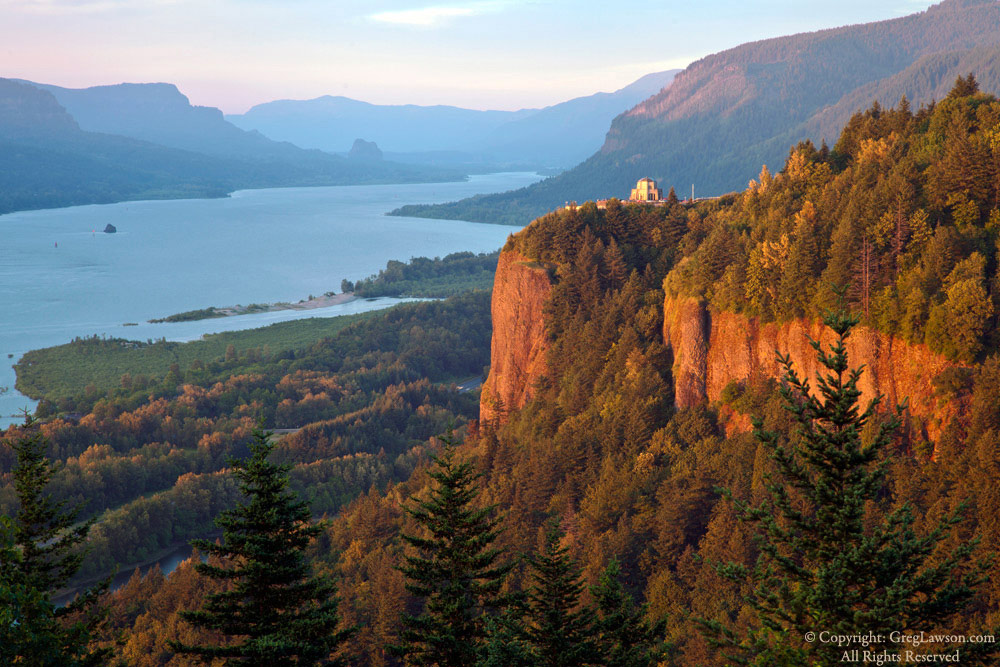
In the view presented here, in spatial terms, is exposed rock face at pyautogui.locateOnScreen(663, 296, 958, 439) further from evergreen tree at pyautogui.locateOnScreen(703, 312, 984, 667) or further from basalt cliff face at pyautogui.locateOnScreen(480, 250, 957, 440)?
evergreen tree at pyautogui.locateOnScreen(703, 312, 984, 667)

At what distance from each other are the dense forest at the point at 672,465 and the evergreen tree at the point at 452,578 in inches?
3.5

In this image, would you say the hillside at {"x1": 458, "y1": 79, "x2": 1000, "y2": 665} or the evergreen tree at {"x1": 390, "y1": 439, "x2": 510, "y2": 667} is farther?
the hillside at {"x1": 458, "y1": 79, "x2": 1000, "y2": 665}

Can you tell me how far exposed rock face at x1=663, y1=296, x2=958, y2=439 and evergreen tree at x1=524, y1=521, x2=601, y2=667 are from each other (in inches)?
548

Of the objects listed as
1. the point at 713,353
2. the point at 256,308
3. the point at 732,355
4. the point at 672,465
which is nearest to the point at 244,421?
the point at 672,465

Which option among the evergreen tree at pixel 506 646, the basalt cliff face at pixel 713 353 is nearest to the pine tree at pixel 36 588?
the evergreen tree at pixel 506 646

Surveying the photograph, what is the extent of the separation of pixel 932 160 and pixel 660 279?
18916 mm

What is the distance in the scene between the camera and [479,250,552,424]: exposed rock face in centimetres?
5819

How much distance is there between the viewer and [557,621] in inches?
712

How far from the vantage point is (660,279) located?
5541 cm

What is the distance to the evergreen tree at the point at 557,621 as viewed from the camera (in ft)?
57.8

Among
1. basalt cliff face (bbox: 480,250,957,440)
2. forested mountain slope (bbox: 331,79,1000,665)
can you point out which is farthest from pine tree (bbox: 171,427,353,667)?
forested mountain slope (bbox: 331,79,1000,665)

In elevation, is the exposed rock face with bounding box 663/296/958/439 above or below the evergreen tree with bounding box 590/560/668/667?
above

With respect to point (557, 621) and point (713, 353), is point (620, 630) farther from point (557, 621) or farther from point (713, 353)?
point (713, 353)

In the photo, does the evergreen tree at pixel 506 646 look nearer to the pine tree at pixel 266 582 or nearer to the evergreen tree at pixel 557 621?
the evergreen tree at pixel 557 621
